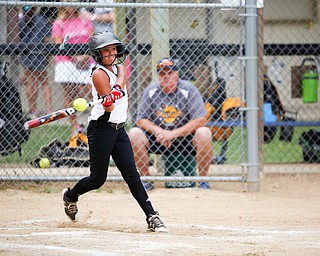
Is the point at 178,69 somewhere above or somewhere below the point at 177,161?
above

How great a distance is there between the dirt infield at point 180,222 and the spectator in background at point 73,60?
127 cm

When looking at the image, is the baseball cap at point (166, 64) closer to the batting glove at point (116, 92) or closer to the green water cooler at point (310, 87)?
the batting glove at point (116, 92)

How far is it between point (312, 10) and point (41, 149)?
6813 millimetres

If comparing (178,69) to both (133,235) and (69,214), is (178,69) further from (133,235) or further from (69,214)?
(133,235)

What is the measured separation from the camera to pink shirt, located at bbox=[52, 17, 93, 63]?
30.2ft

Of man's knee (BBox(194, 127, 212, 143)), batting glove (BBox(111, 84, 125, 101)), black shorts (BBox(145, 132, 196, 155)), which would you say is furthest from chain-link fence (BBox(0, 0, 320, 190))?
batting glove (BBox(111, 84, 125, 101))

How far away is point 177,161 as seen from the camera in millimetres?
8375

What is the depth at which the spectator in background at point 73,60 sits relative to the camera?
8.92 meters

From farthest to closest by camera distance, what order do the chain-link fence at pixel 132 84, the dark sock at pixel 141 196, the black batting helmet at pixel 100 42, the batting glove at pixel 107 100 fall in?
the chain-link fence at pixel 132 84 → the dark sock at pixel 141 196 → the black batting helmet at pixel 100 42 → the batting glove at pixel 107 100

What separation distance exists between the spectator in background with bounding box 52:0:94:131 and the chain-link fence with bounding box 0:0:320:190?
1cm

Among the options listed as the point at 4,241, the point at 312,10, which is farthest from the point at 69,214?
the point at 312,10

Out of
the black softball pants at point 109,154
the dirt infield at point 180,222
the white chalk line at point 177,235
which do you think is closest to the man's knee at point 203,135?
the dirt infield at point 180,222

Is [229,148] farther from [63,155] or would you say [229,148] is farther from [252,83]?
[63,155]

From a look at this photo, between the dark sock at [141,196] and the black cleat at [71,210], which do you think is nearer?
the dark sock at [141,196]
